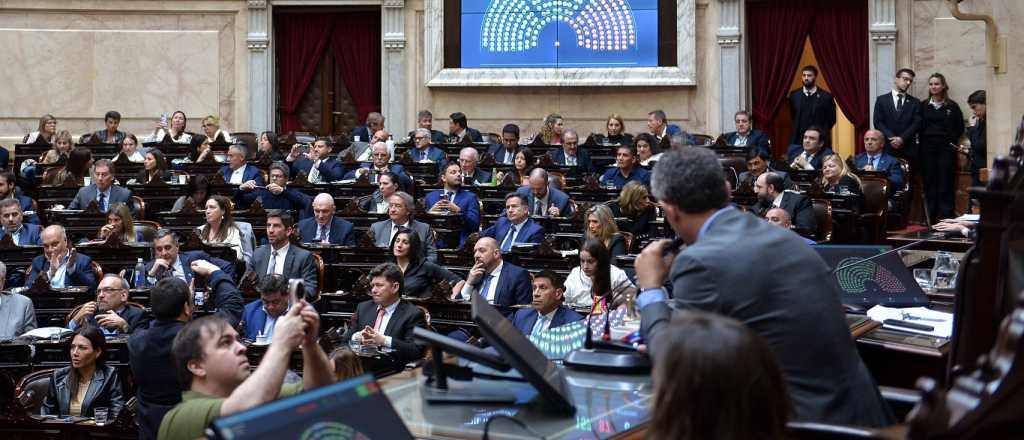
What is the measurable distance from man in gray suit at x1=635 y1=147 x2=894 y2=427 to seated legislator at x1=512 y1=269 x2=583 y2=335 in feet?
12.4

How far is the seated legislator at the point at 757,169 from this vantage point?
33.6 ft

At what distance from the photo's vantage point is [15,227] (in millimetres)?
10078

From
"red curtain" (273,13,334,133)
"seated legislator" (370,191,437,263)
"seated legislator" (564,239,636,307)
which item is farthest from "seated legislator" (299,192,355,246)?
"red curtain" (273,13,334,133)

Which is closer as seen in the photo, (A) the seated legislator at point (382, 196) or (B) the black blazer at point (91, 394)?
(B) the black blazer at point (91, 394)

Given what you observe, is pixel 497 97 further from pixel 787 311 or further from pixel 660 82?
pixel 787 311

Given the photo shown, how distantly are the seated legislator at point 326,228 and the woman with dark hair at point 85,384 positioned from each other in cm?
352

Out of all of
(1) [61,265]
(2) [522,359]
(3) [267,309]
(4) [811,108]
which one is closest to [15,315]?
(1) [61,265]

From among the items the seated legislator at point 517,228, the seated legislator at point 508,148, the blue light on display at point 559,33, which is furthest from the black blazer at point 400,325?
the blue light on display at point 559,33

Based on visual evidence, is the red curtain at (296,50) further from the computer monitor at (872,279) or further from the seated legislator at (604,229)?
the computer monitor at (872,279)

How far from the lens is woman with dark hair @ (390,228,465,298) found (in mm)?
8305

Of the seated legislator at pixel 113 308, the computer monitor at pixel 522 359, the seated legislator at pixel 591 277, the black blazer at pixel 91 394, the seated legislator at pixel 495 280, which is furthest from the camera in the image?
the seated legislator at pixel 495 280

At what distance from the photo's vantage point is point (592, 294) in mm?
7348

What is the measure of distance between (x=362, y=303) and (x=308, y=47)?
32.3 ft

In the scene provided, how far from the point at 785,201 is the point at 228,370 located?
6.95 m
